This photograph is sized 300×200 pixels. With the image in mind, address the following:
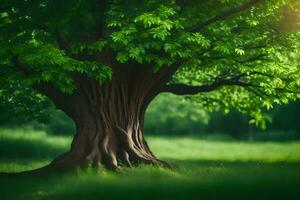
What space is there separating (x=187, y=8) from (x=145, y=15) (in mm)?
3669

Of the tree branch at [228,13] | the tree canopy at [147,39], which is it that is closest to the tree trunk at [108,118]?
the tree canopy at [147,39]

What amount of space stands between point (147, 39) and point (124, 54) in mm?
891

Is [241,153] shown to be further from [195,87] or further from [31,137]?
[31,137]

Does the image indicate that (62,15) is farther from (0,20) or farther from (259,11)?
(259,11)

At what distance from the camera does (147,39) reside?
1880 centimetres

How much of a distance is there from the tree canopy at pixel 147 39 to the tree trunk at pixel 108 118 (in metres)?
0.71

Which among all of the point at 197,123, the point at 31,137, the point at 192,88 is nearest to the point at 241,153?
the point at 192,88

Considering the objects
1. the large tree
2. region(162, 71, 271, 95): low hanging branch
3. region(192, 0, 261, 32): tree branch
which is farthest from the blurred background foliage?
region(192, 0, 261, 32): tree branch

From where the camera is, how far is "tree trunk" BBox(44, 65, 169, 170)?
22.1 metres

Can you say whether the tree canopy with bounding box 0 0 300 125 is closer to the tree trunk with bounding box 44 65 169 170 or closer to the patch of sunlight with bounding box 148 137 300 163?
the tree trunk with bounding box 44 65 169 170

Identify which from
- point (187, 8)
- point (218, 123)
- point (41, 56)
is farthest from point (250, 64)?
point (218, 123)

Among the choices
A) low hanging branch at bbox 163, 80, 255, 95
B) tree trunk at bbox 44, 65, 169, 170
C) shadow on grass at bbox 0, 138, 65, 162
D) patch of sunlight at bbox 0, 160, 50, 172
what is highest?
low hanging branch at bbox 163, 80, 255, 95

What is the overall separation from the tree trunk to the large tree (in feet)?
0.13

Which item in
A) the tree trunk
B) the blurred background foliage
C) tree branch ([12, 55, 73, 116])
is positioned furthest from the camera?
the blurred background foliage
